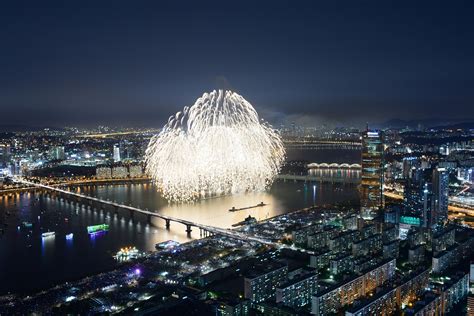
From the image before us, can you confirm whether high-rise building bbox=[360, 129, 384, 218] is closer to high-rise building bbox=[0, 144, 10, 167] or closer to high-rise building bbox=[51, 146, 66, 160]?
high-rise building bbox=[0, 144, 10, 167]

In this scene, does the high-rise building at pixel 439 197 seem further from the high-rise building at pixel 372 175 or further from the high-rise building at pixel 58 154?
the high-rise building at pixel 58 154

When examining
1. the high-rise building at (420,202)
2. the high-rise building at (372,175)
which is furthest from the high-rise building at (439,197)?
the high-rise building at (372,175)

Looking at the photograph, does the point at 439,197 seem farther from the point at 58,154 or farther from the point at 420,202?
the point at 58,154

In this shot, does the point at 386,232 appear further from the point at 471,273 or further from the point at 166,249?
the point at 166,249

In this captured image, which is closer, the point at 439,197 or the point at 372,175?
the point at 439,197

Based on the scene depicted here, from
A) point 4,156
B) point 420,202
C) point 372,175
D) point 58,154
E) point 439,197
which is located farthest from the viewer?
point 58,154

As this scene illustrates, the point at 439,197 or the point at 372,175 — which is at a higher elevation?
the point at 372,175

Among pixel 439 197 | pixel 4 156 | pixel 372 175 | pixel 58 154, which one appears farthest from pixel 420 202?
pixel 58 154
